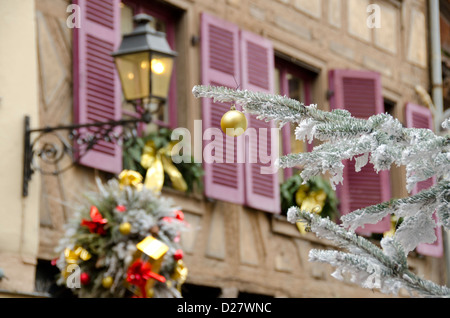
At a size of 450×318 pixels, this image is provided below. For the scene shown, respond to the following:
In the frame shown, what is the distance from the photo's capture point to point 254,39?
11617mm

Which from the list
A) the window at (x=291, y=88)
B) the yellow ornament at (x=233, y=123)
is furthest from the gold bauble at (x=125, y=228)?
the yellow ornament at (x=233, y=123)

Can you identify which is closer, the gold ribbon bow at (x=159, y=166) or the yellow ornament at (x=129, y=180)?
the yellow ornament at (x=129, y=180)

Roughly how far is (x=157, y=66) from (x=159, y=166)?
155 cm

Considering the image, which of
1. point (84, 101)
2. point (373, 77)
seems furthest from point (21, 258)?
point (373, 77)

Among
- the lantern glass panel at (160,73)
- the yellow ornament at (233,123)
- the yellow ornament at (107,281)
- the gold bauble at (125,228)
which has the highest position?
the lantern glass panel at (160,73)

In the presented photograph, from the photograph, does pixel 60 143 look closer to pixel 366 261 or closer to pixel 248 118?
pixel 248 118

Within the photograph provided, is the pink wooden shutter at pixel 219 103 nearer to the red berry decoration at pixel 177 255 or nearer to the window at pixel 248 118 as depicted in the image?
the window at pixel 248 118

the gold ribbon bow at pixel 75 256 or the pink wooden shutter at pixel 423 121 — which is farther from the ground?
the pink wooden shutter at pixel 423 121

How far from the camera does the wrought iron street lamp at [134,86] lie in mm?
8180

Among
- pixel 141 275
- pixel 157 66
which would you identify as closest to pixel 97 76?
pixel 157 66

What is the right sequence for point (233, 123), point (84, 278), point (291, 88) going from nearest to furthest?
point (233, 123), point (84, 278), point (291, 88)

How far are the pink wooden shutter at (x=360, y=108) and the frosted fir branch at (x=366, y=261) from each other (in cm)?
970

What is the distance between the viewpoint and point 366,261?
3.12m

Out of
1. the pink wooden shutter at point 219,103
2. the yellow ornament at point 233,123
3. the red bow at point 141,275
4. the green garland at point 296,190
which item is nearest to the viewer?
the yellow ornament at point 233,123
